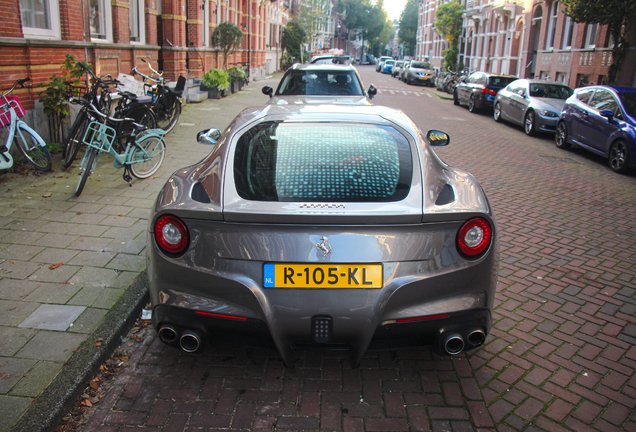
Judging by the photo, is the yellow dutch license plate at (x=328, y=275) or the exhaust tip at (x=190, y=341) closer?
the yellow dutch license plate at (x=328, y=275)

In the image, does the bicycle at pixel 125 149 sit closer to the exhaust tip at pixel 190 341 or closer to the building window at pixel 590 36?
the exhaust tip at pixel 190 341

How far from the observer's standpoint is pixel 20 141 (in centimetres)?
713

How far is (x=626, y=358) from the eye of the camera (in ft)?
11.2

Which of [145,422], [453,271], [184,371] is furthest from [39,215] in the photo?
[453,271]

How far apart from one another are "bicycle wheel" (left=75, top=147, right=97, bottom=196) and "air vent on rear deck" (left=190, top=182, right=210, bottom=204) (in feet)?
13.3

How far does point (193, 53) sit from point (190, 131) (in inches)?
357

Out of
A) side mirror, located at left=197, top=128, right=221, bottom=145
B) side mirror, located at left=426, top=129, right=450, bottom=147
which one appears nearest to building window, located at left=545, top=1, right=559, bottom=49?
side mirror, located at left=426, top=129, right=450, bottom=147

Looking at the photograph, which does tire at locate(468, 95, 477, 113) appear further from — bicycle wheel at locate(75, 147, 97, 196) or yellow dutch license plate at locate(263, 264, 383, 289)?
yellow dutch license plate at locate(263, 264, 383, 289)

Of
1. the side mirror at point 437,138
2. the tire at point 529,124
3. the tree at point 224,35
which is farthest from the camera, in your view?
the tree at point 224,35

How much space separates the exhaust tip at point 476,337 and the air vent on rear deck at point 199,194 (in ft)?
5.20

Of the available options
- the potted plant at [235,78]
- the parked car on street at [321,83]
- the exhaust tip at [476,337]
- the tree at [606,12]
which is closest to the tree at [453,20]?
the potted plant at [235,78]

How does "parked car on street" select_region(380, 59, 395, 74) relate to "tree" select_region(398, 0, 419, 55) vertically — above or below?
below

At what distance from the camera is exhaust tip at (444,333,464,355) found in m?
2.77

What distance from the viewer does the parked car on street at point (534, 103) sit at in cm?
1381
